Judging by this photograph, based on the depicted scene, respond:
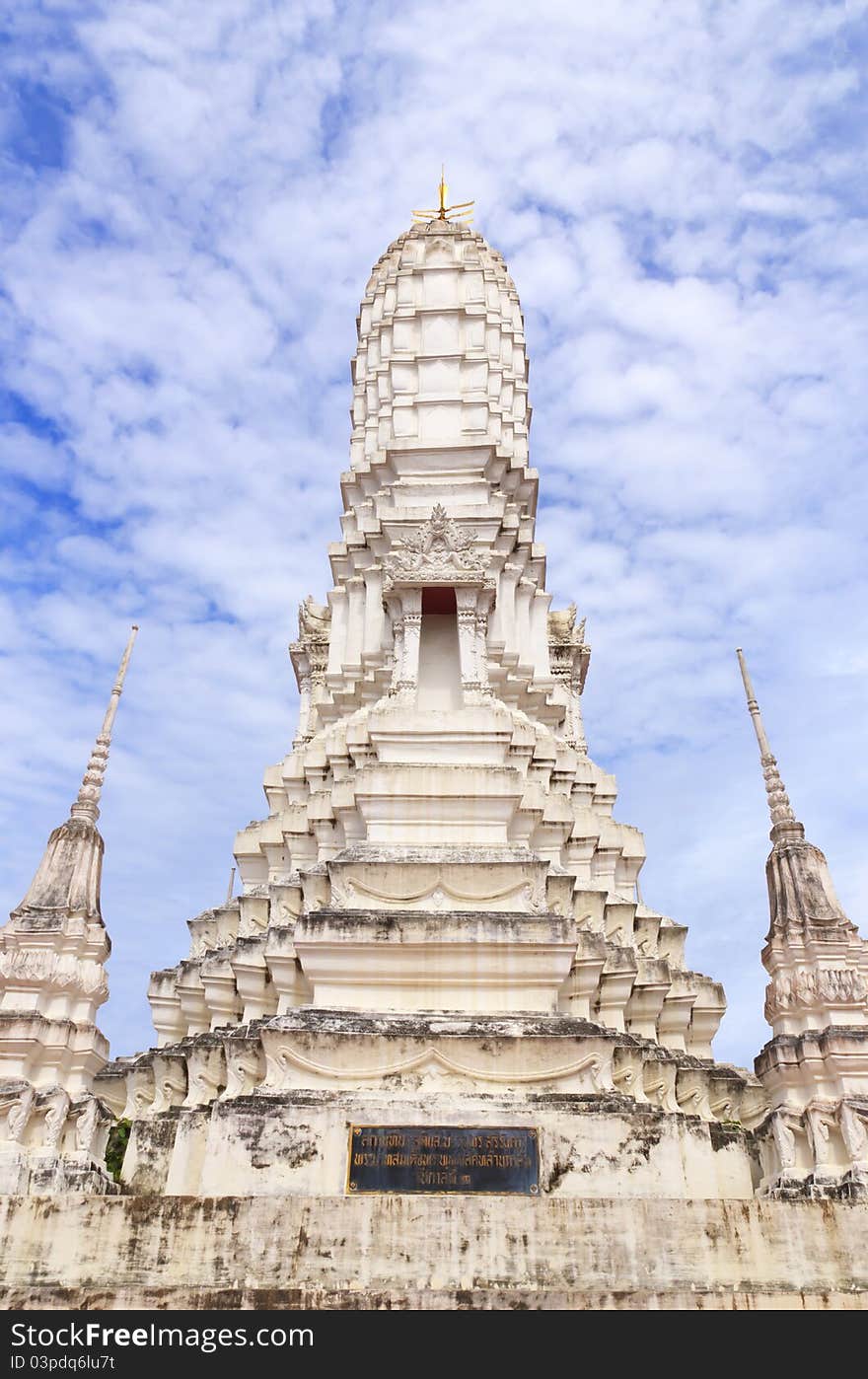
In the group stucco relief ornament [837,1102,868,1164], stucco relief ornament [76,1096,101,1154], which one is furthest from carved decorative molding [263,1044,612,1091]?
stucco relief ornament [837,1102,868,1164]

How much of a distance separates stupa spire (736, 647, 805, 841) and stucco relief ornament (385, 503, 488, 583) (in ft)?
21.0

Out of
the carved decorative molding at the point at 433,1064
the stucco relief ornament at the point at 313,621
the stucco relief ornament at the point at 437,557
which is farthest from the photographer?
the stucco relief ornament at the point at 313,621

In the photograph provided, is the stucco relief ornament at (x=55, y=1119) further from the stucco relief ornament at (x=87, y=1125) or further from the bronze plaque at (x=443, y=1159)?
the bronze plaque at (x=443, y=1159)

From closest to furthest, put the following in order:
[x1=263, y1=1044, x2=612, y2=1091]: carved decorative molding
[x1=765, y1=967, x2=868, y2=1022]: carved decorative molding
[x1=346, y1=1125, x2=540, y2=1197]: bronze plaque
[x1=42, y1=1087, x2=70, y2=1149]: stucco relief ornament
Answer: [x1=346, y1=1125, x2=540, y2=1197]: bronze plaque, [x1=263, y1=1044, x2=612, y2=1091]: carved decorative molding, [x1=42, y1=1087, x2=70, y2=1149]: stucco relief ornament, [x1=765, y1=967, x2=868, y2=1022]: carved decorative molding

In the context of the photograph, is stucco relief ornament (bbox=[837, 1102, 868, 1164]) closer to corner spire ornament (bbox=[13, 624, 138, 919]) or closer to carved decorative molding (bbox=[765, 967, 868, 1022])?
carved decorative molding (bbox=[765, 967, 868, 1022])

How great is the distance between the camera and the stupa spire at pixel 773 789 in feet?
62.8

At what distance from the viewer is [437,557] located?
803 inches

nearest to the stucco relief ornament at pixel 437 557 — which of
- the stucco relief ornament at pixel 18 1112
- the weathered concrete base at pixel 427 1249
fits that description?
the stucco relief ornament at pixel 18 1112

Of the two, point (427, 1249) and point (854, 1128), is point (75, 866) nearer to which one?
point (427, 1249)

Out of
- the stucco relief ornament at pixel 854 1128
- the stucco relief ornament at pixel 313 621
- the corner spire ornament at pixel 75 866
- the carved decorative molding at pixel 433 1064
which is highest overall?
the stucco relief ornament at pixel 313 621

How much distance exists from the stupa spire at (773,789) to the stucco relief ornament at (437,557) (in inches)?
252

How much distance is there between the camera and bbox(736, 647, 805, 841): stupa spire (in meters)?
19.1

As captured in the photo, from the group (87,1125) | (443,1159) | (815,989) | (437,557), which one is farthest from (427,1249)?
(437,557)
